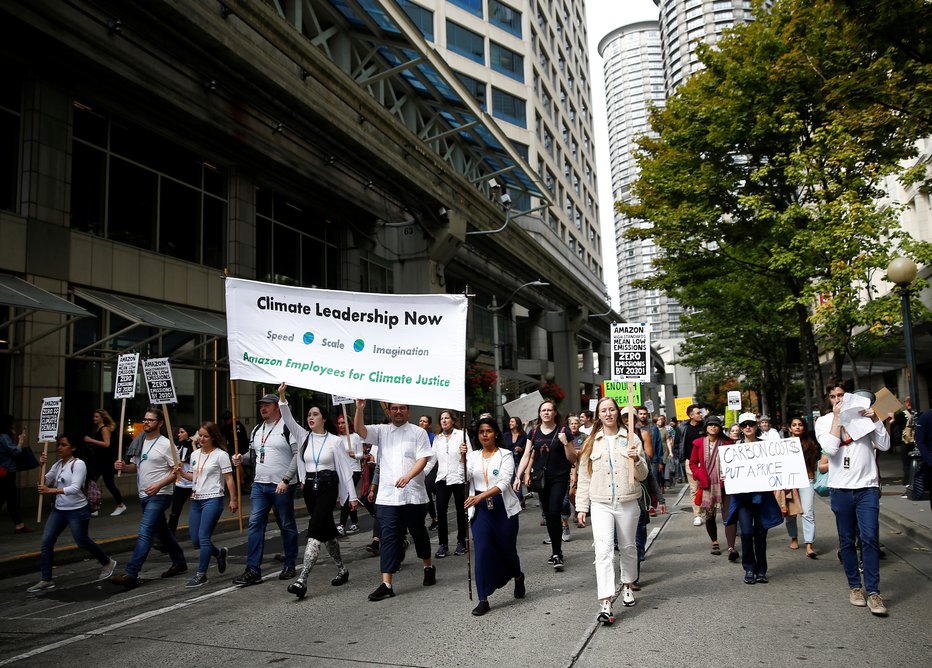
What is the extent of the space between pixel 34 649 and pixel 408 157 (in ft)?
65.3

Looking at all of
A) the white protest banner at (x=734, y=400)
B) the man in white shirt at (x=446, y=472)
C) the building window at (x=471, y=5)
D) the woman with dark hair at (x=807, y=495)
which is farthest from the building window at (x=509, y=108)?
the woman with dark hair at (x=807, y=495)

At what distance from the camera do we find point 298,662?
5.25 metres

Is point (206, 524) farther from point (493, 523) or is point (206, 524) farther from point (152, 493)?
point (493, 523)

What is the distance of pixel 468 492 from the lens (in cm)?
739

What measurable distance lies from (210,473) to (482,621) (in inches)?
146

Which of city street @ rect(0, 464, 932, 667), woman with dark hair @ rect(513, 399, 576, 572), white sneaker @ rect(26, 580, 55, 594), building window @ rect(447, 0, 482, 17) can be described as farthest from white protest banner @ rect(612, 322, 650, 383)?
building window @ rect(447, 0, 482, 17)

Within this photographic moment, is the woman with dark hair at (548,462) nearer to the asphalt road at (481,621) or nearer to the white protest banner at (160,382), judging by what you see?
the asphalt road at (481,621)

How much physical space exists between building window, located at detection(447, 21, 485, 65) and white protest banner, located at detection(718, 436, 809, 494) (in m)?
42.6

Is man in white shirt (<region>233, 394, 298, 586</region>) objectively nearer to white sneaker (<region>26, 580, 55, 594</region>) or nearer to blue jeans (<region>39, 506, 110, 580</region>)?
blue jeans (<region>39, 506, 110, 580</region>)

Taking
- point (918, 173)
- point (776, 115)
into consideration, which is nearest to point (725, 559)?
point (918, 173)

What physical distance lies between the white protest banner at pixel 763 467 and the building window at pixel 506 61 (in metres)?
44.4

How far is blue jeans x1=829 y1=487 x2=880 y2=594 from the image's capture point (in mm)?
6273

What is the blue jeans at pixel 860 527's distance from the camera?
6.27m

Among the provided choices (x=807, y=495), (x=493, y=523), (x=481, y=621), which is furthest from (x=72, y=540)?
(x=807, y=495)
